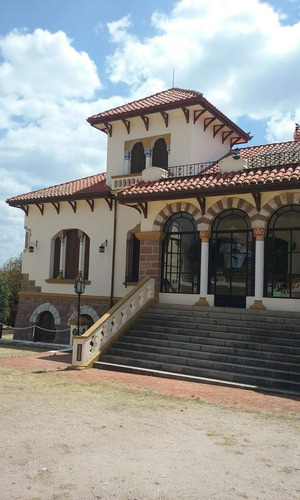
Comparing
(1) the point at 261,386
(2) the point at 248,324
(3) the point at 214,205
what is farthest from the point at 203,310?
(1) the point at 261,386

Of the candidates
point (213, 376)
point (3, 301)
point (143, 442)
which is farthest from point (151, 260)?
point (3, 301)

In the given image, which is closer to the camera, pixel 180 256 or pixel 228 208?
pixel 228 208

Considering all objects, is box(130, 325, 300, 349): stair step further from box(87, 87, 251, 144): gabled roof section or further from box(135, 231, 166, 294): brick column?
box(87, 87, 251, 144): gabled roof section

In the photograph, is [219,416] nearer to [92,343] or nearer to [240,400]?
[240,400]

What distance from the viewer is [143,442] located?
5883 millimetres

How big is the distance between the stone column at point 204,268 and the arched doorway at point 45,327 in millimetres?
7713

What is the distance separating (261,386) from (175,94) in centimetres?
1255

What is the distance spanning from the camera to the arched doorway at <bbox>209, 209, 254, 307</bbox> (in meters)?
13.7

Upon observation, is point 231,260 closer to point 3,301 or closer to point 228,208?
point 228,208

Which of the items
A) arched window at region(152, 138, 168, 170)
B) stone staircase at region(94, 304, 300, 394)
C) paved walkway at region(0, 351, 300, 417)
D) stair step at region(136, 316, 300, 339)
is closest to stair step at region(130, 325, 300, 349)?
stone staircase at region(94, 304, 300, 394)

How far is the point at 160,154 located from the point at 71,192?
395 centimetres

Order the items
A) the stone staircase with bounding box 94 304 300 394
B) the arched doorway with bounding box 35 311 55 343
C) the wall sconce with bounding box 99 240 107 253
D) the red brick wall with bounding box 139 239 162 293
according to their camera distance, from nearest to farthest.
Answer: the stone staircase with bounding box 94 304 300 394 → the red brick wall with bounding box 139 239 162 293 → the wall sconce with bounding box 99 240 107 253 → the arched doorway with bounding box 35 311 55 343

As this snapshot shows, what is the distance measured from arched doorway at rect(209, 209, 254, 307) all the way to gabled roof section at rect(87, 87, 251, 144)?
4.99m

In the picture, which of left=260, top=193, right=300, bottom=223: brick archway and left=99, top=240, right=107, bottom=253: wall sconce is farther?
left=99, top=240, right=107, bottom=253: wall sconce
